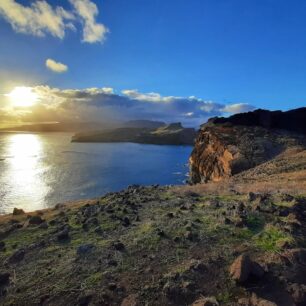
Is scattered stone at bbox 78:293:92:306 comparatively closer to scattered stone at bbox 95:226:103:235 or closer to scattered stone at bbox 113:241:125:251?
scattered stone at bbox 113:241:125:251

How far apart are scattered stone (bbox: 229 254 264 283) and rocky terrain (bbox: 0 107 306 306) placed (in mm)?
36

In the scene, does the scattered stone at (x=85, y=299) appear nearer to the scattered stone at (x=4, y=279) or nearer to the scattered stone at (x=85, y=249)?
the scattered stone at (x=85, y=249)

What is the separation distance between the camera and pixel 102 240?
18234mm

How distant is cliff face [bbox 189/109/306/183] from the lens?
55.7m

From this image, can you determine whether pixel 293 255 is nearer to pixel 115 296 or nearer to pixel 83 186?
pixel 115 296

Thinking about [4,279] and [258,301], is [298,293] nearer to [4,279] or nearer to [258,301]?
[258,301]

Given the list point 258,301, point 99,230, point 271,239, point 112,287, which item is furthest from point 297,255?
point 99,230

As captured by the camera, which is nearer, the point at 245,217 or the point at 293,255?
the point at 293,255

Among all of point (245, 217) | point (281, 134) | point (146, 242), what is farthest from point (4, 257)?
point (281, 134)

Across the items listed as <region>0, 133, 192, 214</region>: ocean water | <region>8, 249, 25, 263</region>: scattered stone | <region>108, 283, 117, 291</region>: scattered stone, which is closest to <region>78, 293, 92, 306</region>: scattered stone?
<region>108, 283, 117, 291</region>: scattered stone

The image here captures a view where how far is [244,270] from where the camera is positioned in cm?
1354

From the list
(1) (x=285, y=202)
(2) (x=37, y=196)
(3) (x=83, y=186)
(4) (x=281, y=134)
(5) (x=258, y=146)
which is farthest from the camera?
(3) (x=83, y=186)

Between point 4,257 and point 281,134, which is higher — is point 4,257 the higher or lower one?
the lower one

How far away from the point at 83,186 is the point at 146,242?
69.7 meters
